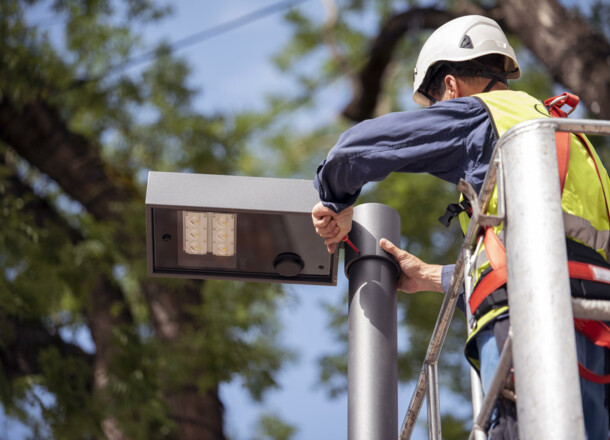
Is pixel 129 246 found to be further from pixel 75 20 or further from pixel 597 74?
pixel 597 74

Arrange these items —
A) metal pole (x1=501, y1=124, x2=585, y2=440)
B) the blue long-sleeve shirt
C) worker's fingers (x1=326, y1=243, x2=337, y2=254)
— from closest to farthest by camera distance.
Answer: metal pole (x1=501, y1=124, x2=585, y2=440) < the blue long-sleeve shirt < worker's fingers (x1=326, y1=243, x2=337, y2=254)

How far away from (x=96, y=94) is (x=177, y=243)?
668 centimetres

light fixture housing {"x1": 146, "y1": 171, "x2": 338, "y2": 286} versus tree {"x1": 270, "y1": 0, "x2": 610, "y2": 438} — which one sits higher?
tree {"x1": 270, "y1": 0, "x2": 610, "y2": 438}

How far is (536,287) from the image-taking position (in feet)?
7.75

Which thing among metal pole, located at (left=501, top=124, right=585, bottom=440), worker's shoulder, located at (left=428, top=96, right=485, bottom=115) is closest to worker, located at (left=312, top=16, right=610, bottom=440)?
worker's shoulder, located at (left=428, top=96, right=485, bottom=115)

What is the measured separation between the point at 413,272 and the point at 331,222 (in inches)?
17.8

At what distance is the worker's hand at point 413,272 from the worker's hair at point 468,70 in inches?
25.4

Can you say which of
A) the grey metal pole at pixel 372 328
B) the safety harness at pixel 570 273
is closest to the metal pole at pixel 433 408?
the grey metal pole at pixel 372 328

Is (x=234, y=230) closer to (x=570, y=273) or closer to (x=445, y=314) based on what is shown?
(x=445, y=314)

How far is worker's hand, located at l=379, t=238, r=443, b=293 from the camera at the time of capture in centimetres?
385

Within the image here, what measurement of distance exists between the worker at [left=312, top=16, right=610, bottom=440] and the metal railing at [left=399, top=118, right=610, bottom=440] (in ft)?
0.73

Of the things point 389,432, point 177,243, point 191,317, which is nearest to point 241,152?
point 191,317

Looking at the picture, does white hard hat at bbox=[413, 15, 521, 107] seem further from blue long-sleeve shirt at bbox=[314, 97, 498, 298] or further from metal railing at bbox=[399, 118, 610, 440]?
metal railing at bbox=[399, 118, 610, 440]

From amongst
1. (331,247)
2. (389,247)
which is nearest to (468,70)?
(389,247)
